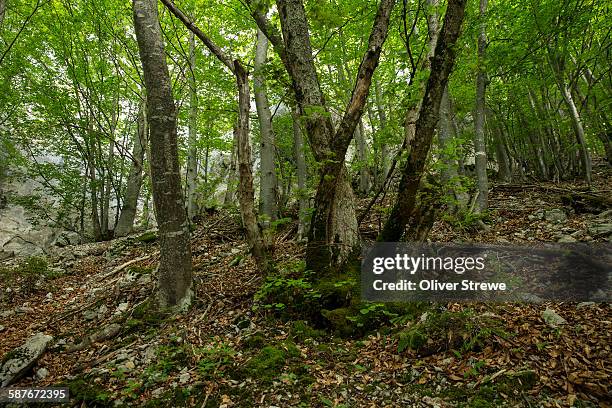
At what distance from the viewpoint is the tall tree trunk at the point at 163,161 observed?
439 centimetres

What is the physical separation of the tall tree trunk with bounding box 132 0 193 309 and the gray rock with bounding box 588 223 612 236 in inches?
249

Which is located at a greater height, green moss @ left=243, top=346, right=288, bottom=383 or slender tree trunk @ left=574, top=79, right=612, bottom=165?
slender tree trunk @ left=574, top=79, right=612, bottom=165

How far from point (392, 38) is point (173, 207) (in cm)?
1166

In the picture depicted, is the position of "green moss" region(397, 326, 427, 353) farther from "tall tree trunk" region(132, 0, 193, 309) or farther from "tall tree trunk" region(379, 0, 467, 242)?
"tall tree trunk" region(132, 0, 193, 309)

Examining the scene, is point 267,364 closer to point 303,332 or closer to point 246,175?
point 303,332

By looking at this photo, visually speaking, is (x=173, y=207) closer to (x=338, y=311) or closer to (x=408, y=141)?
(x=338, y=311)

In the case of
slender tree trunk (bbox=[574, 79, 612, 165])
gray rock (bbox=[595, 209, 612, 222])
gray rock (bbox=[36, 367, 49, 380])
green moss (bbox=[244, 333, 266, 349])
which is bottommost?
gray rock (bbox=[36, 367, 49, 380])

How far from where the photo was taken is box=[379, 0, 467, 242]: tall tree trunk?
12.6ft

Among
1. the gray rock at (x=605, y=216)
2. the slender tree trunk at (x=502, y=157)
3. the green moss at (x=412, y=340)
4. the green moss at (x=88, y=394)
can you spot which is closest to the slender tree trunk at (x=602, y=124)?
the slender tree trunk at (x=502, y=157)

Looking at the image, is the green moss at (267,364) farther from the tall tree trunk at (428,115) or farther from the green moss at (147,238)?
the green moss at (147,238)

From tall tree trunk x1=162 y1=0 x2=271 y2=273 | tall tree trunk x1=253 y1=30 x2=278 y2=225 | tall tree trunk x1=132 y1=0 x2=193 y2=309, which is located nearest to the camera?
tall tree trunk x1=132 y1=0 x2=193 y2=309

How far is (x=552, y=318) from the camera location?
3.36m

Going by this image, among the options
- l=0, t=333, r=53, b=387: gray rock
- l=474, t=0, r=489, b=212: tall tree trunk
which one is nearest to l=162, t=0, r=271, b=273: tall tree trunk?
l=0, t=333, r=53, b=387: gray rock

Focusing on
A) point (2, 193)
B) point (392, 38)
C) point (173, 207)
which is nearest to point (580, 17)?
point (392, 38)
